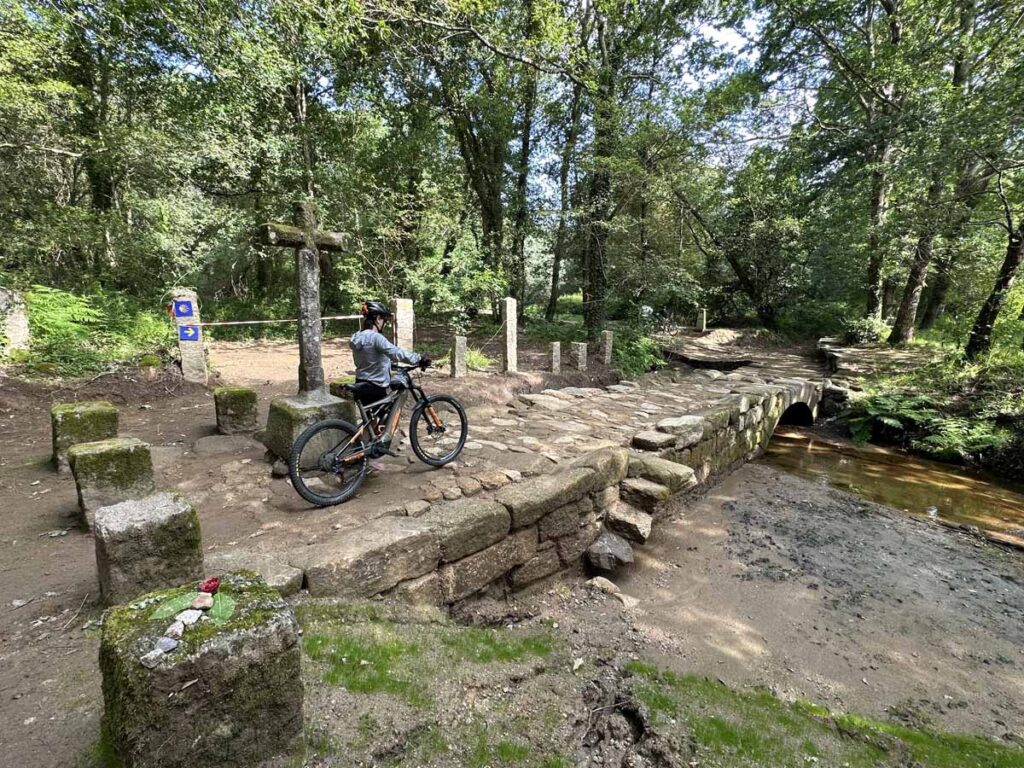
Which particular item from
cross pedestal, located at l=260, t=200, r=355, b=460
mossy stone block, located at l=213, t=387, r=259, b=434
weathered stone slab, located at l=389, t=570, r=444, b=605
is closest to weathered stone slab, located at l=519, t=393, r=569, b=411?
cross pedestal, located at l=260, t=200, r=355, b=460

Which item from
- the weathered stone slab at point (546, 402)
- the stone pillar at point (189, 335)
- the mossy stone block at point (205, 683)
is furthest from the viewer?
the stone pillar at point (189, 335)

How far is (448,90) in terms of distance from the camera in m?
13.0

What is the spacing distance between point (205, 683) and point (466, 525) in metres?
1.98

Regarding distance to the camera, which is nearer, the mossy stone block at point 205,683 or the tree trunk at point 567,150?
the mossy stone block at point 205,683

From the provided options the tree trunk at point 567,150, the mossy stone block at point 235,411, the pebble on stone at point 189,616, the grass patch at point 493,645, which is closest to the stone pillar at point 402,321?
the mossy stone block at point 235,411

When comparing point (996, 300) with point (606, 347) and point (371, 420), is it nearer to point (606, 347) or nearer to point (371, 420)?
point (606, 347)

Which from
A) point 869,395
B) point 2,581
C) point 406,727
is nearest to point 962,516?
point 869,395

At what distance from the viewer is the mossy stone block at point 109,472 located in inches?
114

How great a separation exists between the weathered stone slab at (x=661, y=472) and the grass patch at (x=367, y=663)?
10.7 feet

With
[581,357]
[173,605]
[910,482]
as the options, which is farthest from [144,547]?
[910,482]

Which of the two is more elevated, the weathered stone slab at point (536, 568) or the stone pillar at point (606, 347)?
the stone pillar at point (606, 347)

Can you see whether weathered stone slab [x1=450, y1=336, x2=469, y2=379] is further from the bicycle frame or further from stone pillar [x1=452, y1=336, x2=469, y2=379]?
the bicycle frame

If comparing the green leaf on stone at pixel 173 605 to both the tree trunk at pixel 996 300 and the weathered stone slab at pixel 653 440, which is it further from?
the tree trunk at pixel 996 300

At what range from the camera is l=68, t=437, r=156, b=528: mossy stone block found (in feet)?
9.51
